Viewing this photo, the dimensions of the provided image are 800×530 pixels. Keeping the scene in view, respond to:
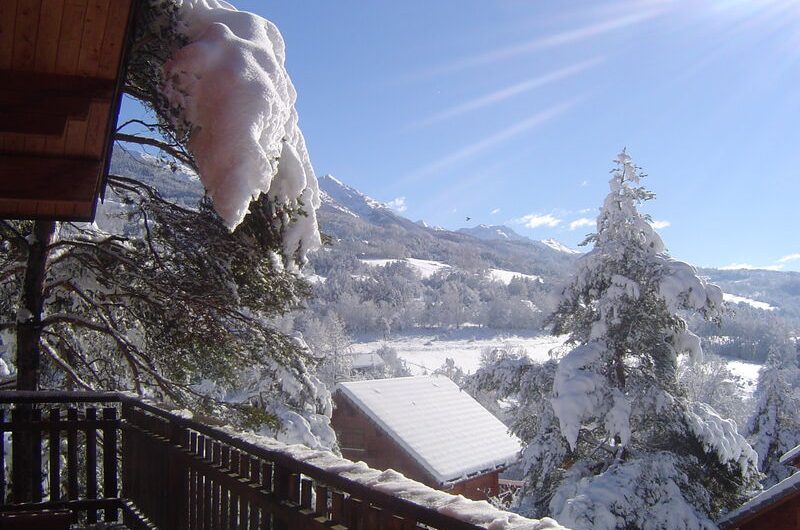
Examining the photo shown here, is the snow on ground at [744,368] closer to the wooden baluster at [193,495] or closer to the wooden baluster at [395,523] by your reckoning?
the wooden baluster at [193,495]

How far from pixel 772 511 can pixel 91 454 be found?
1055 cm

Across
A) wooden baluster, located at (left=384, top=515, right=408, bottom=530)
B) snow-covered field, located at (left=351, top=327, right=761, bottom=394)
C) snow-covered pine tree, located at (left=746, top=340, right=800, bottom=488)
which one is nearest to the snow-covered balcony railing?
wooden baluster, located at (left=384, top=515, right=408, bottom=530)

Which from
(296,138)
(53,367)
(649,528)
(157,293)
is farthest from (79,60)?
(649,528)

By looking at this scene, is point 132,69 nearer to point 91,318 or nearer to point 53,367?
point 91,318

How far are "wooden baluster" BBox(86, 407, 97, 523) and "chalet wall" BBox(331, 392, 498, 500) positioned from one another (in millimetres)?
17038

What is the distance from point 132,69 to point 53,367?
4546 mm

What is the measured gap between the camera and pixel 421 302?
4449 inches

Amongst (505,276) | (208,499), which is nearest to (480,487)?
(208,499)

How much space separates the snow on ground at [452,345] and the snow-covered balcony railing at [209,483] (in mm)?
68830

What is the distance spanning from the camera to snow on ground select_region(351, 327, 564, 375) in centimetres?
7806

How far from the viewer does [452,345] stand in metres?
91.8

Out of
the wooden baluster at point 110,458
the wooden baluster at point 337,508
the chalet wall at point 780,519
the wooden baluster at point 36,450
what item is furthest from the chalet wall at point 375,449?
the wooden baluster at point 337,508

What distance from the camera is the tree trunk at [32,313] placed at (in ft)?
20.4

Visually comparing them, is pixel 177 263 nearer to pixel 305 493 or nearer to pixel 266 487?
pixel 266 487
